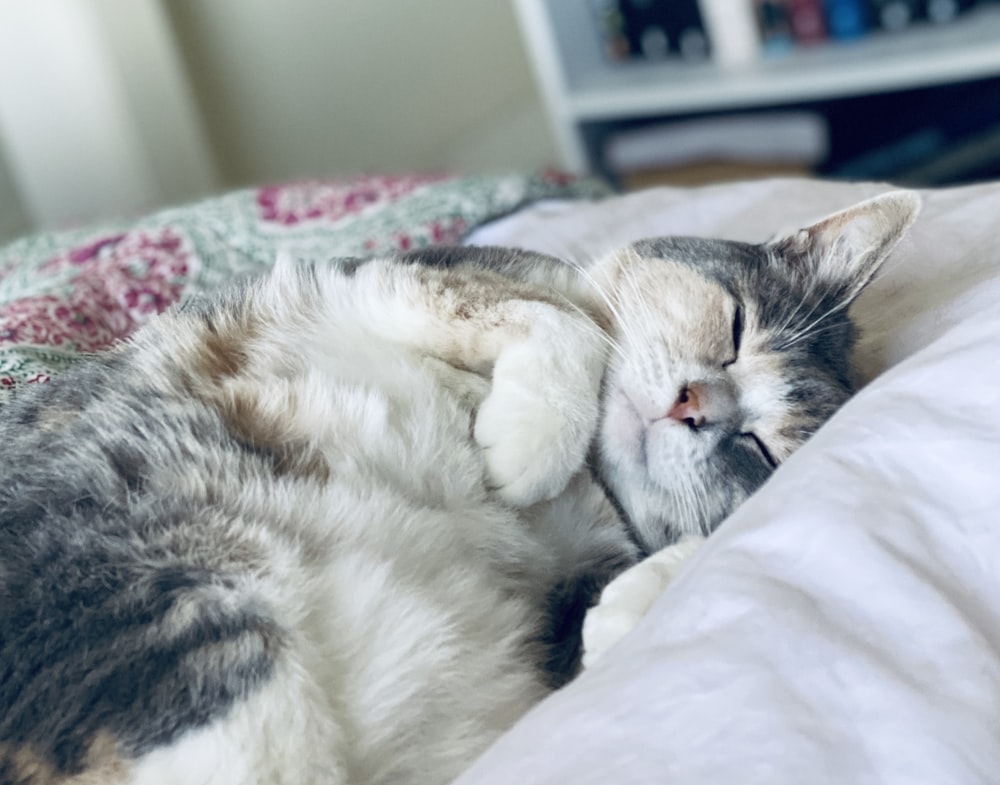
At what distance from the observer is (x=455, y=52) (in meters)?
3.30

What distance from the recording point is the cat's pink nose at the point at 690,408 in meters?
1.03

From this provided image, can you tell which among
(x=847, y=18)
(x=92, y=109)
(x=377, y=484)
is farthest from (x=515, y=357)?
(x=847, y=18)

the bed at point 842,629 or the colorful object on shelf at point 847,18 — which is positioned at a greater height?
the colorful object on shelf at point 847,18

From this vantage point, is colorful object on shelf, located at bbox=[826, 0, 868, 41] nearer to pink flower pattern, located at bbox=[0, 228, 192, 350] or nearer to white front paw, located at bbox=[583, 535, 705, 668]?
pink flower pattern, located at bbox=[0, 228, 192, 350]

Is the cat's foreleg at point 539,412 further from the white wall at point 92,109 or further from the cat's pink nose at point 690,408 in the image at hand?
the white wall at point 92,109

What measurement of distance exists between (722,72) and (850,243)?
181cm

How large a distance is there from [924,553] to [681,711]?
20 cm

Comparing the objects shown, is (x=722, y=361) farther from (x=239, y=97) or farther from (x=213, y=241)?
(x=239, y=97)

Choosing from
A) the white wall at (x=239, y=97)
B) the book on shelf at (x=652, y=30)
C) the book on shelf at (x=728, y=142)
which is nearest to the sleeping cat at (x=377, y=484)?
the white wall at (x=239, y=97)

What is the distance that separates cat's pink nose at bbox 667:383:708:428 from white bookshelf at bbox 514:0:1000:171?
1.78m

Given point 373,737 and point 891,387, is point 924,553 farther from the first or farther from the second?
point 373,737

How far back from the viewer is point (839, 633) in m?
0.61

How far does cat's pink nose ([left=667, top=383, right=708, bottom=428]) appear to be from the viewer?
1028 millimetres

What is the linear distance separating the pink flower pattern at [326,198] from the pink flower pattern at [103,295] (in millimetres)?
195
